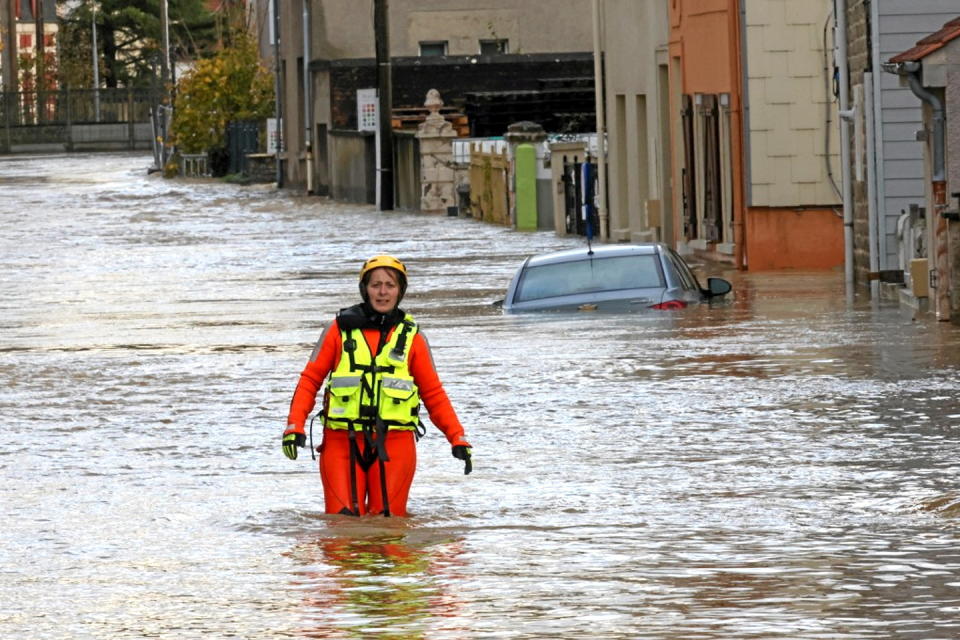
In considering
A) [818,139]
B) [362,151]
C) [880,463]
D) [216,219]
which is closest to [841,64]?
[818,139]

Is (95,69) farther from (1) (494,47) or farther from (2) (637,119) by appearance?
(2) (637,119)

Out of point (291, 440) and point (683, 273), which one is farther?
point (683, 273)

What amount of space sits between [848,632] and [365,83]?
56316 mm

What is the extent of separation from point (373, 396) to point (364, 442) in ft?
0.67

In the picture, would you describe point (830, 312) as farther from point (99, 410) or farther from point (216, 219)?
point (216, 219)

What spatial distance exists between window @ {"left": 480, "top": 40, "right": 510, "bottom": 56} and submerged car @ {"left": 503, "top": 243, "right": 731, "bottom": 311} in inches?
1724

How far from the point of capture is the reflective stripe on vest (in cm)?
1020

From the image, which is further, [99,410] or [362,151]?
[362,151]

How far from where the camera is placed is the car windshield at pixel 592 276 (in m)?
21.6

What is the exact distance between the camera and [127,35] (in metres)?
118

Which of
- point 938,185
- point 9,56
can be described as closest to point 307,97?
point 9,56

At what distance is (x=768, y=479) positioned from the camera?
11711 mm

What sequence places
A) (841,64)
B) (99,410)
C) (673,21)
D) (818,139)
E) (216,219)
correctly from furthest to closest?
(216,219) → (673,21) → (818,139) → (841,64) → (99,410)

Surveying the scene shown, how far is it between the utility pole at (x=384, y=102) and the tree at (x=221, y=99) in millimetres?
21306
